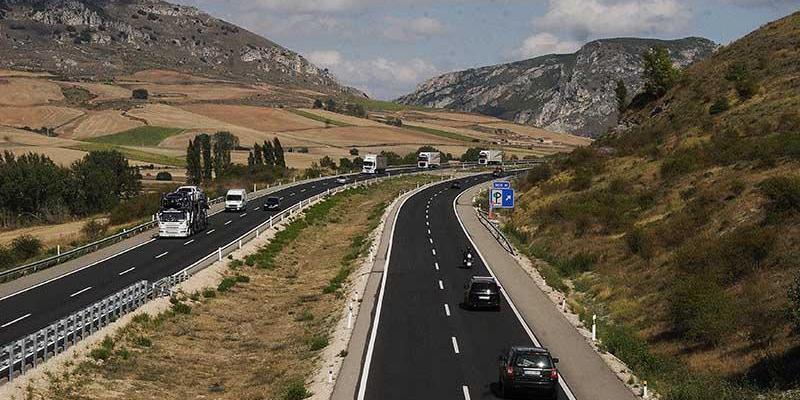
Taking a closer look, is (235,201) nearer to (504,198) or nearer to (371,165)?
(504,198)

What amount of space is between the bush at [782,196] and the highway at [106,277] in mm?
30079

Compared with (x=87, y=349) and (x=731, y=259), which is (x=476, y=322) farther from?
(x=87, y=349)

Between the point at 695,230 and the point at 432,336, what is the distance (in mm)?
18575

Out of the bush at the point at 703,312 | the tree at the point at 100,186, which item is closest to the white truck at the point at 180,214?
the bush at the point at 703,312

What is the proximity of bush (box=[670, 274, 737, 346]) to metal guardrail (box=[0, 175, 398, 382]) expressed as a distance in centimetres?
2102

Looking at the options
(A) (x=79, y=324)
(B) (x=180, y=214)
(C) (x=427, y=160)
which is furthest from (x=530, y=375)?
(C) (x=427, y=160)

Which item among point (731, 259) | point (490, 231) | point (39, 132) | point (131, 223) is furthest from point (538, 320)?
point (39, 132)

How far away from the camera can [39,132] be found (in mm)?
175375

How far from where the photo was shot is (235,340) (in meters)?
36.0

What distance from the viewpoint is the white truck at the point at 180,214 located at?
59281 mm

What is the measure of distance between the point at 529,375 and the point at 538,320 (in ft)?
39.0

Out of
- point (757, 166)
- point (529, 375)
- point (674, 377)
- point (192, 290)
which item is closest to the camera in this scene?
point (529, 375)

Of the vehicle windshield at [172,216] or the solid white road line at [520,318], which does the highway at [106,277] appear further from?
the solid white road line at [520,318]

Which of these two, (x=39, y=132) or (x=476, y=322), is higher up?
(x=39, y=132)
